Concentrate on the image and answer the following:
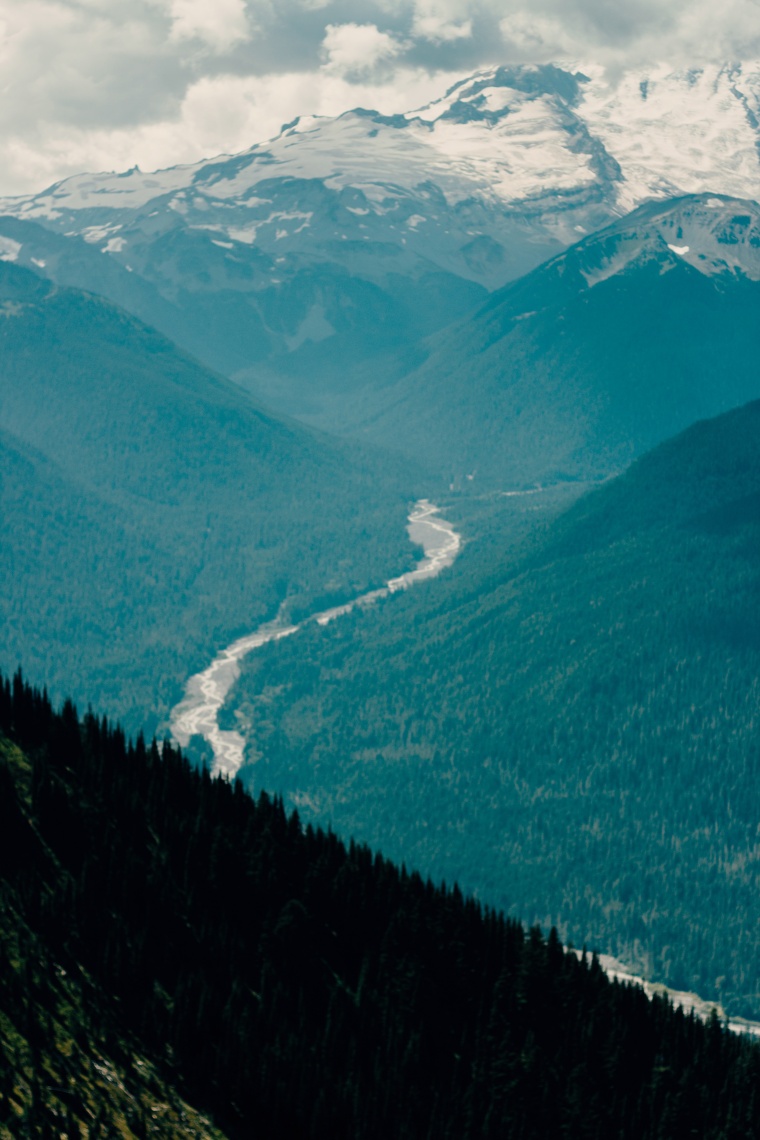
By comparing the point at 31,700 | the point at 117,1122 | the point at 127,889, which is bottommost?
the point at 117,1122

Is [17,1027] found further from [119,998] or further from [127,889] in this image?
[127,889]

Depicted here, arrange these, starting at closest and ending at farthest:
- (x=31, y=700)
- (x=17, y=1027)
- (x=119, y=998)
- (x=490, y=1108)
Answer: (x=17, y=1027)
(x=119, y=998)
(x=490, y=1108)
(x=31, y=700)

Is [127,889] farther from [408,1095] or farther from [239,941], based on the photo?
[408,1095]

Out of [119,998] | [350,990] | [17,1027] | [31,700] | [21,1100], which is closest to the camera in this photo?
[21,1100]

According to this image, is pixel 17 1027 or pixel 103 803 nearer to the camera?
pixel 17 1027

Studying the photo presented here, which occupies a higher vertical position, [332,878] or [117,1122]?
[332,878]

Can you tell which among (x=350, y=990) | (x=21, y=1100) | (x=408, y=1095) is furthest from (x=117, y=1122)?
(x=350, y=990)
